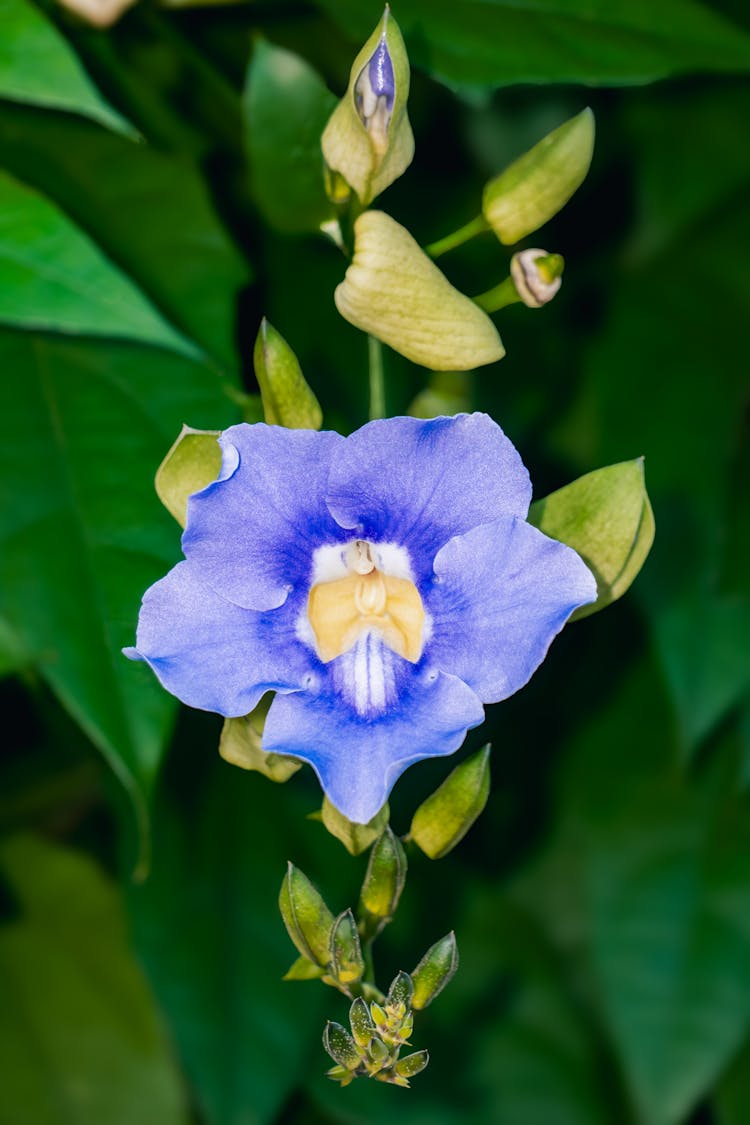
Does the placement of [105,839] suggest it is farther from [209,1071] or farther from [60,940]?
[209,1071]

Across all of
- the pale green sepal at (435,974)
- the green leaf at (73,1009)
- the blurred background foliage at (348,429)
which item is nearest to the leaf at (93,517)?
the blurred background foliage at (348,429)

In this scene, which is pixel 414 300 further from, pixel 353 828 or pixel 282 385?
pixel 353 828

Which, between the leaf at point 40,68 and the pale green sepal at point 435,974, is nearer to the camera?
the pale green sepal at point 435,974

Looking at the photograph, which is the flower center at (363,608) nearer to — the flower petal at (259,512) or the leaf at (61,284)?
the flower petal at (259,512)

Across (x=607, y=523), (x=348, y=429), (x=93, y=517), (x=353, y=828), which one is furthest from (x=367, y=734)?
(x=348, y=429)

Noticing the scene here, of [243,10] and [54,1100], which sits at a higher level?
[243,10]

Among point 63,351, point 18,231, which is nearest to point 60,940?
point 63,351
